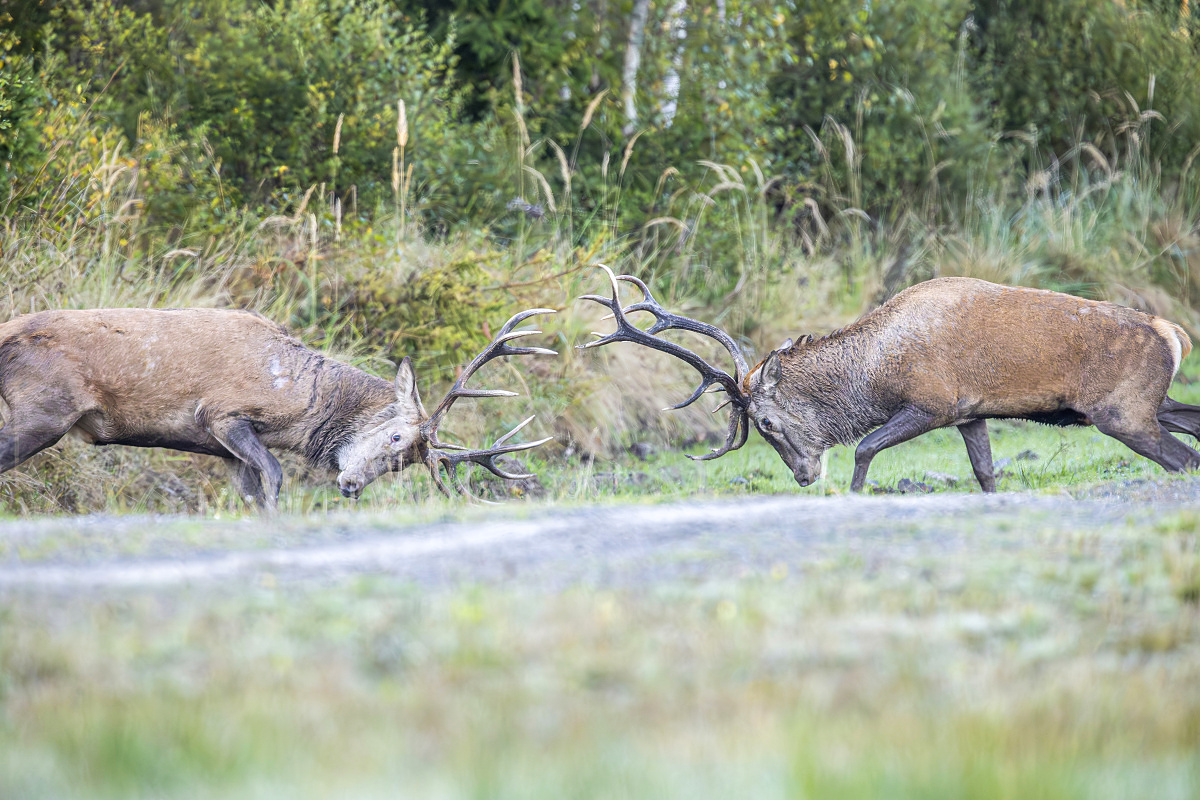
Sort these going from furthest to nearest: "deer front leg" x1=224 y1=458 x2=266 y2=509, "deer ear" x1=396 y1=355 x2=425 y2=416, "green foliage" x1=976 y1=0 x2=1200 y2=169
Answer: "green foliage" x1=976 y1=0 x2=1200 y2=169
"deer ear" x1=396 y1=355 x2=425 y2=416
"deer front leg" x1=224 y1=458 x2=266 y2=509

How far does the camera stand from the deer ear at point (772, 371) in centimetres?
951

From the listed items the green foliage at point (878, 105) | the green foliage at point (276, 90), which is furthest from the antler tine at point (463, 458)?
the green foliage at point (878, 105)

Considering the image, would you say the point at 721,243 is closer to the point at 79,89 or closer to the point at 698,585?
the point at 79,89

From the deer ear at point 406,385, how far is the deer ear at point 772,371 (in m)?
2.45

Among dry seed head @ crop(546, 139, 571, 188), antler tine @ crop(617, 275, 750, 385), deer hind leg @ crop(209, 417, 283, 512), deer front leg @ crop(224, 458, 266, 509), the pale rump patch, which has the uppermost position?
dry seed head @ crop(546, 139, 571, 188)

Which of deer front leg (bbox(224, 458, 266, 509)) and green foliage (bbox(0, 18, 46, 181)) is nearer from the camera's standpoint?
deer front leg (bbox(224, 458, 266, 509))

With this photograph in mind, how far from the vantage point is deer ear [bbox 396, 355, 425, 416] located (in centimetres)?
905

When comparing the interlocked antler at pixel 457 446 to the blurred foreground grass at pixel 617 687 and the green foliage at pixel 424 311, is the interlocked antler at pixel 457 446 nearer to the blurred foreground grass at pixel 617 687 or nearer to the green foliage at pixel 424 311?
the green foliage at pixel 424 311

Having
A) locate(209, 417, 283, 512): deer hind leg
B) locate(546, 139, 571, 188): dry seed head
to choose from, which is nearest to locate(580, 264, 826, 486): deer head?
locate(209, 417, 283, 512): deer hind leg

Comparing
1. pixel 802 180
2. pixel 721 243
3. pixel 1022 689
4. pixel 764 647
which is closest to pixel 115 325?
pixel 764 647

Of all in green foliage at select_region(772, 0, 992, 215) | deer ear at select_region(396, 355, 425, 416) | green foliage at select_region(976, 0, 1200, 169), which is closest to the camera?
deer ear at select_region(396, 355, 425, 416)

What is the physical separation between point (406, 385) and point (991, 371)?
3927 mm

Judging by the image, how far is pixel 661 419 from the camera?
12.6 metres

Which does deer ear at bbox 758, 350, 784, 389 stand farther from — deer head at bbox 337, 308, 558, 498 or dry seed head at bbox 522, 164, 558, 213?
dry seed head at bbox 522, 164, 558, 213
